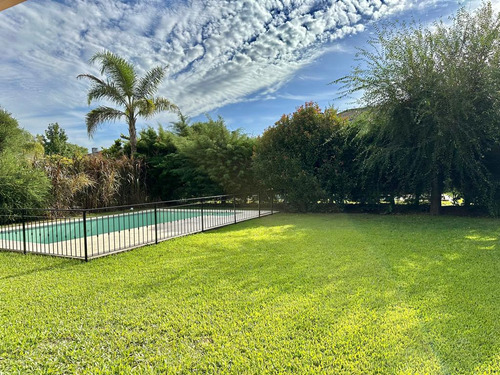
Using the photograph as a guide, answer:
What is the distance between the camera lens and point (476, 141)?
8.24 meters

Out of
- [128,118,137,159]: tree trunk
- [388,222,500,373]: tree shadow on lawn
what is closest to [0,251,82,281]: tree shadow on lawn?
[388,222,500,373]: tree shadow on lawn

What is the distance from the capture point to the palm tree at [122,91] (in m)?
15.1

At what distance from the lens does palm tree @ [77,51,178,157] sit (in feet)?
49.4

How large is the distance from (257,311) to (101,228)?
7.85 meters

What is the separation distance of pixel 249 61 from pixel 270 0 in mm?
3705

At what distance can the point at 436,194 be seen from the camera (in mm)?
9906

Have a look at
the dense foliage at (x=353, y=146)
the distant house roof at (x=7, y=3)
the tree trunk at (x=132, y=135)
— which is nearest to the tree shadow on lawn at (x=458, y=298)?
the distant house roof at (x=7, y=3)

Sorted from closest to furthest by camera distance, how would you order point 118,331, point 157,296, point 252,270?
point 118,331
point 157,296
point 252,270

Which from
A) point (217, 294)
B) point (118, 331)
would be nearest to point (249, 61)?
point (217, 294)

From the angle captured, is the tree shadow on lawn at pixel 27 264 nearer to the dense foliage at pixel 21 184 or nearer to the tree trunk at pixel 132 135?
the dense foliage at pixel 21 184

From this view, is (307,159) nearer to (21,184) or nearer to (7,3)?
(21,184)

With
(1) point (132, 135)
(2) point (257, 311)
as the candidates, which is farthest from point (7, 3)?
(1) point (132, 135)

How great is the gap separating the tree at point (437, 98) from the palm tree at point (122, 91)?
439 inches

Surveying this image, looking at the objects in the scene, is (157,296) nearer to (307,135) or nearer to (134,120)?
(307,135)
